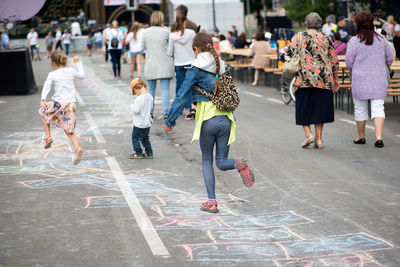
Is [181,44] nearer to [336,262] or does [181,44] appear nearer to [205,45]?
[205,45]

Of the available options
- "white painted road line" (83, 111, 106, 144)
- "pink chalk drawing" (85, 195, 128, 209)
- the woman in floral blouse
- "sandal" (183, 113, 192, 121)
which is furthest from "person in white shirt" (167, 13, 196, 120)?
"pink chalk drawing" (85, 195, 128, 209)

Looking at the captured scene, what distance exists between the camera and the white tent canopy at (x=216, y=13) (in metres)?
33.5

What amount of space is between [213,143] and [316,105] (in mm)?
3736

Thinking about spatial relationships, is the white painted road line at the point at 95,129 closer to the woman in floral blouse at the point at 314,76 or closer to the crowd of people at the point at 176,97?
the crowd of people at the point at 176,97

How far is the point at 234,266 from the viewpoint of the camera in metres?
5.04

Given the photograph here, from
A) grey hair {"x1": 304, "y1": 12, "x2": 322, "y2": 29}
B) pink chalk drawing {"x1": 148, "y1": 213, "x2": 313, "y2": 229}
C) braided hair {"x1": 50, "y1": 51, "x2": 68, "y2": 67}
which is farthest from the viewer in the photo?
grey hair {"x1": 304, "y1": 12, "x2": 322, "y2": 29}

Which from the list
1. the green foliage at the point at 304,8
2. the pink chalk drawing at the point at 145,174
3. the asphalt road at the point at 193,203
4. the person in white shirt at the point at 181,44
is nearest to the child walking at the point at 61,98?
the asphalt road at the point at 193,203

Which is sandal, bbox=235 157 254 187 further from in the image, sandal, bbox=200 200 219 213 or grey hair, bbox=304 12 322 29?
grey hair, bbox=304 12 322 29

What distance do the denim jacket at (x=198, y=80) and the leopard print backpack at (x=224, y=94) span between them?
0.04 meters

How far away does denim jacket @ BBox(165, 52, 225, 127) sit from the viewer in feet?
21.0

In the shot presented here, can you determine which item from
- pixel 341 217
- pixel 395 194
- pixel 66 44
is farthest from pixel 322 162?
pixel 66 44

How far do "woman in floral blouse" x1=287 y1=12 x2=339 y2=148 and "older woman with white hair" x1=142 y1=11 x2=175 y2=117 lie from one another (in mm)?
3581

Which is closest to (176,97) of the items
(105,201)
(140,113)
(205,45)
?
(205,45)

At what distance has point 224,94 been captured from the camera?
646 centimetres
